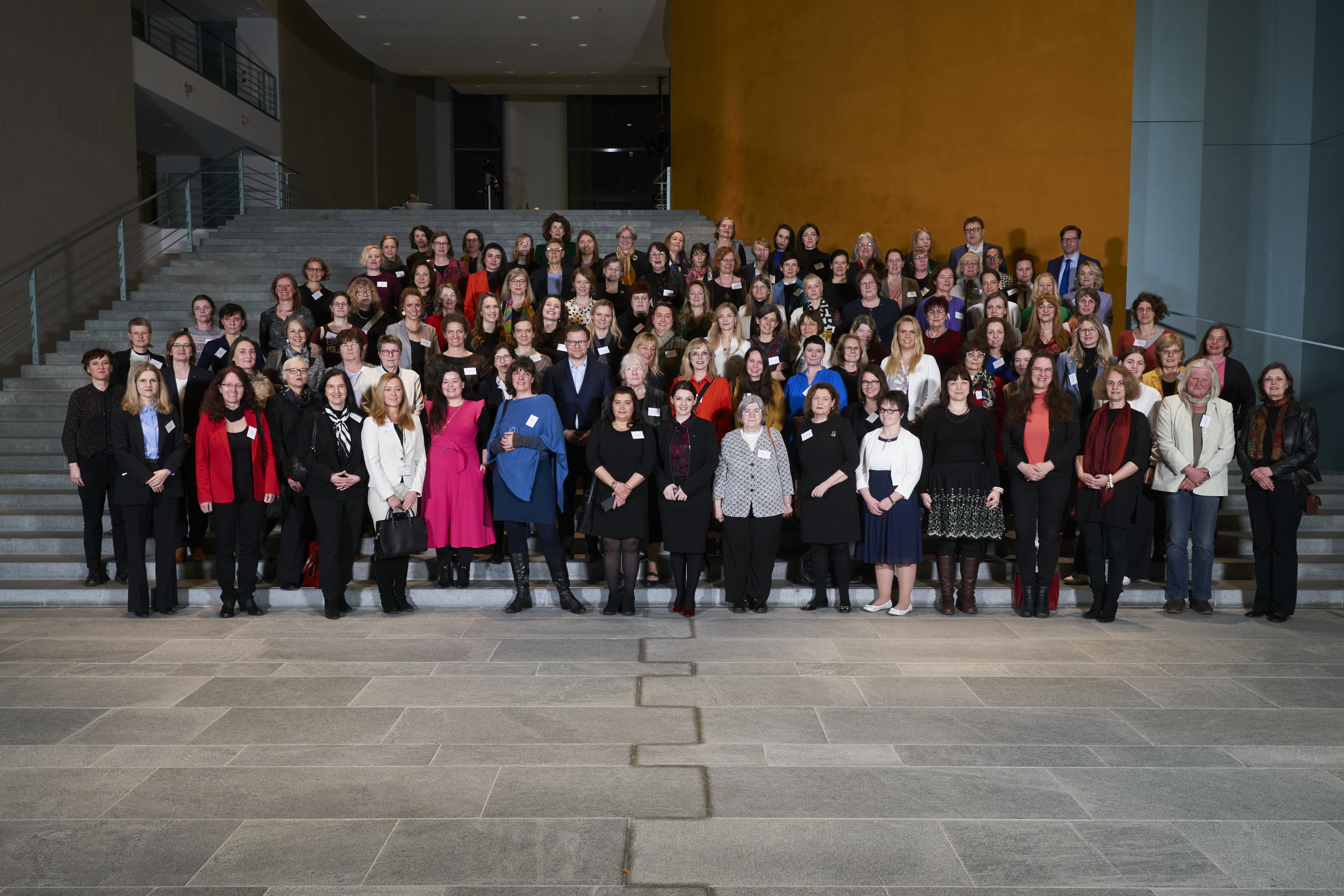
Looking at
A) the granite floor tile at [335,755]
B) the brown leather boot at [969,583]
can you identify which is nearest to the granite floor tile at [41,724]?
the granite floor tile at [335,755]

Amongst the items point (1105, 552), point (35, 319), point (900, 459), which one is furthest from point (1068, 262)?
point (35, 319)

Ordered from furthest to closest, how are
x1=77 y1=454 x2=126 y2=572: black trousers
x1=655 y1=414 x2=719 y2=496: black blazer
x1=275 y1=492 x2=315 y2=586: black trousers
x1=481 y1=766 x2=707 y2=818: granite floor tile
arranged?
x1=77 y1=454 x2=126 y2=572: black trousers, x1=275 y1=492 x2=315 y2=586: black trousers, x1=655 y1=414 x2=719 y2=496: black blazer, x1=481 y1=766 x2=707 y2=818: granite floor tile

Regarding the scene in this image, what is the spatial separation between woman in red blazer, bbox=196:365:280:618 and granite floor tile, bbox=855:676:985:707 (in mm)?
3644

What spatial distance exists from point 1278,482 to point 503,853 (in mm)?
5232

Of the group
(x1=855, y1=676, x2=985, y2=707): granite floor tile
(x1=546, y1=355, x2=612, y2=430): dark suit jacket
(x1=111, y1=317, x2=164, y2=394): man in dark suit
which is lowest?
(x1=855, y1=676, x2=985, y2=707): granite floor tile

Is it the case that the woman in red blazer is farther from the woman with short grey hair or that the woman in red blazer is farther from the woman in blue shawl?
the woman with short grey hair

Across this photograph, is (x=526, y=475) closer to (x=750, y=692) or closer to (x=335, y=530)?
(x=335, y=530)

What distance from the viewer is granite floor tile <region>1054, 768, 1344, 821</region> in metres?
3.32

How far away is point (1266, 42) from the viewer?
9.02 metres

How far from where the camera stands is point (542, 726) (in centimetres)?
411

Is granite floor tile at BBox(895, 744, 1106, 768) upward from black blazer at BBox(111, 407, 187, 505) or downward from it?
downward

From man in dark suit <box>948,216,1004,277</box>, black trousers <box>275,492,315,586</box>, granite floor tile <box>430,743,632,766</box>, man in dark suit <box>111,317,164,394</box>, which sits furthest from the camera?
man in dark suit <box>948,216,1004,277</box>

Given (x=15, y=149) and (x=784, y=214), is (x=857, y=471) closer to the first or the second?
(x=784, y=214)

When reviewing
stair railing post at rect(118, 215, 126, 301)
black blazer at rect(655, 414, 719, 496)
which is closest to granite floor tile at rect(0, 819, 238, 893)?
black blazer at rect(655, 414, 719, 496)
